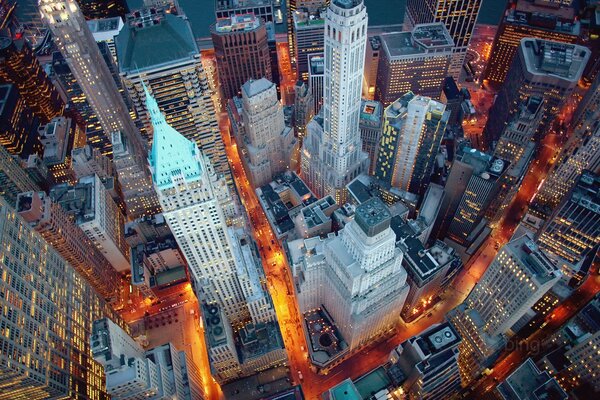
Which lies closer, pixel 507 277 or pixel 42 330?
pixel 42 330

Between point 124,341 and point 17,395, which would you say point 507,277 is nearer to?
point 124,341

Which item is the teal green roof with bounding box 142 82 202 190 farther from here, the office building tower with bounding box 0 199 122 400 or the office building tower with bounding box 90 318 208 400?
the office building tower with bounding box 90 318 208 400

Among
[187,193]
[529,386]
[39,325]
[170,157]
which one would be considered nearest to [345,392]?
[529,386]

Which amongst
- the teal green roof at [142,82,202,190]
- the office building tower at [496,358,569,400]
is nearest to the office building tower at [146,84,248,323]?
the teal green roof at [142,82,202,190]

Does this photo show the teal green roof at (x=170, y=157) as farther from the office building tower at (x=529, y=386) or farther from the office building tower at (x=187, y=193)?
the office building tower at (x=529, y=386)

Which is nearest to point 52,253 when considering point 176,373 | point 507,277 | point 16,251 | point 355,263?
point 16,251

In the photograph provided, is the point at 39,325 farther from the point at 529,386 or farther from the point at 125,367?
the point at 529,386
